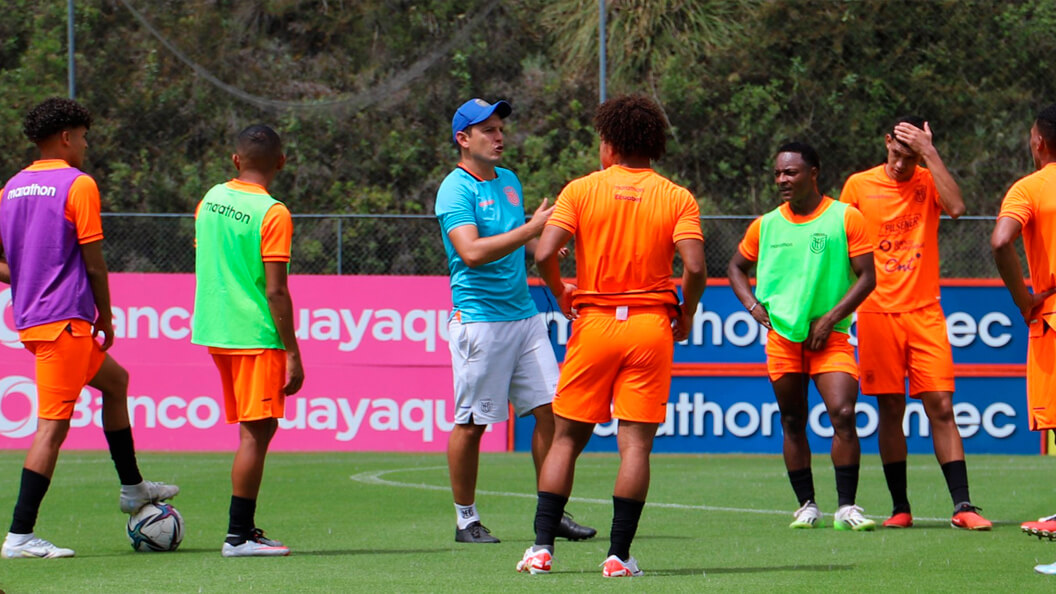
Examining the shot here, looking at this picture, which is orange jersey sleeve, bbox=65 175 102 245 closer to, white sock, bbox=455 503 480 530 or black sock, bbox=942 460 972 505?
white sock, bbox=455 503 480 530

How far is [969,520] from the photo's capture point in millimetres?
7973

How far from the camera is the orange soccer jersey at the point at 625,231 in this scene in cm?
612

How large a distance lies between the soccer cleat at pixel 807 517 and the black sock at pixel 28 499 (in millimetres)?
3903

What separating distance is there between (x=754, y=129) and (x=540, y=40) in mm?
3979

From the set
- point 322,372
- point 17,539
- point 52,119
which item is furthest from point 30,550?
point 322,372

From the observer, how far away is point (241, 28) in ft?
83.4

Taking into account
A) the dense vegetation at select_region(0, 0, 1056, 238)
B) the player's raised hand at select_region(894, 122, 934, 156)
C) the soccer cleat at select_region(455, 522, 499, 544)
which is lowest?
the soccer cleat at select_region(455, 522, 499, 544)

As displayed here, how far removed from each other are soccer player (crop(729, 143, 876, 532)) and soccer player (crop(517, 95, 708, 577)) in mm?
1995

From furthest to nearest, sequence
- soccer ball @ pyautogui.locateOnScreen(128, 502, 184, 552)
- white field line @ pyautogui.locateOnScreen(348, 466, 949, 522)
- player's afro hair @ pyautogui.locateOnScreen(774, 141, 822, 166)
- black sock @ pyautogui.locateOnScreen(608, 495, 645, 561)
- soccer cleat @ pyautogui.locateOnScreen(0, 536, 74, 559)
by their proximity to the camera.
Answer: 1. white field line @ pyautogui.locateOnScreen(348, 466, 949, 522)
2. player's afro hair @ pyautogui.locateOnScreen(774, 141, 822, 166)
3. soccer ball @ pyautogui.locateOnScreen(128, 502, 184, 552)
4. soccer cleat @ pyautogui.locateOnScreen(0, 536, 74, 559)
5. black sock @ pyautogui.locateOnScreen(608, 495, 645, 561)

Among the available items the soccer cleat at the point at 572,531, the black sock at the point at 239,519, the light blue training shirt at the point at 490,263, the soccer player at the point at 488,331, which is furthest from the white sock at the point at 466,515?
the black sock at the point at 239,519

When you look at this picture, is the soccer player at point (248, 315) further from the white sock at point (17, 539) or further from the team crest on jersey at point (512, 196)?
the team crest on jersey at point (512, 196)

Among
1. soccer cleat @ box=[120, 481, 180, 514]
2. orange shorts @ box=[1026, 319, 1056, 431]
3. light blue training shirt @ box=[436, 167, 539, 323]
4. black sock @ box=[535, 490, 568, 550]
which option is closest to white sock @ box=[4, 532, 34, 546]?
soccer cleat @ box=[120, 481, 180, 514]

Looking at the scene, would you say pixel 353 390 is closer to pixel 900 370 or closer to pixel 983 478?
pixel 983 478

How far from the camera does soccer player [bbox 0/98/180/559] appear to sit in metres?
6.90
